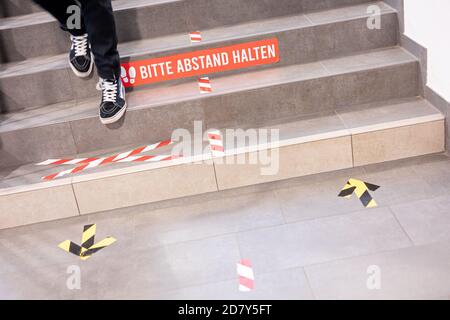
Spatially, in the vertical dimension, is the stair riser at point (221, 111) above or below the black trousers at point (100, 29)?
below

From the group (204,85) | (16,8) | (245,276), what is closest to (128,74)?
(204,85)

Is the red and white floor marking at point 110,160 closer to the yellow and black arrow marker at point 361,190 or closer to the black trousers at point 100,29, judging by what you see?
the black trousers at point 100,29

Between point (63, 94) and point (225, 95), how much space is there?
1.02 m

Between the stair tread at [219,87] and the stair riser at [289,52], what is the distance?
0.16ft

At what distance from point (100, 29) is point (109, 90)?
346mm

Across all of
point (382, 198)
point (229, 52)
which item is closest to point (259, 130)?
point (229, 52)

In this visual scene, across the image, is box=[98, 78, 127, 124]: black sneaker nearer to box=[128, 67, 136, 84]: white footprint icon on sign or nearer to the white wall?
box=[128, 67, 136, 84]: white footprint icon on sign

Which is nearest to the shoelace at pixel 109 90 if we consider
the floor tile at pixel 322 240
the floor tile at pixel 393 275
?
the floor tile at pixel 322 240

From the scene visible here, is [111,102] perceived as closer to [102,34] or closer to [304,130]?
[102,34]

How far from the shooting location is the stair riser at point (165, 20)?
11.8 feet

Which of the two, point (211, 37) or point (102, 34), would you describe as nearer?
point (102, 34)

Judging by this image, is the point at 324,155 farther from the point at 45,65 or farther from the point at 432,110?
the point at 45,65

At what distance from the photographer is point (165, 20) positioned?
12.0 feet

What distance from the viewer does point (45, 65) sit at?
11.4 feet
